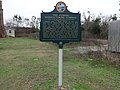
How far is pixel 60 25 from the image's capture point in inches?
228

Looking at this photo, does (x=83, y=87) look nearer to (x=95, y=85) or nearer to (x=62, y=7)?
(x=95, y=85)

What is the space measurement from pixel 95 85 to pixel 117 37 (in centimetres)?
965

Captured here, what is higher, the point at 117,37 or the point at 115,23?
the point at 115,23

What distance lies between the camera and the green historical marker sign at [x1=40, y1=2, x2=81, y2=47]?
5777 millimetres

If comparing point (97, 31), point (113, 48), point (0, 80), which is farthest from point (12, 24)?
point (0, 80)

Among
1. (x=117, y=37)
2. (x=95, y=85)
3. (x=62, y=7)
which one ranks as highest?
(x=62, y=7)

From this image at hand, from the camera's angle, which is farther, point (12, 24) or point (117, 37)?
point (12, 24)

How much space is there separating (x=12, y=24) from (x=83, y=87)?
82.2 metres

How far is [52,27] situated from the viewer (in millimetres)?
5789

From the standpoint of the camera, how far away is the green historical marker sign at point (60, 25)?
578 centimetres

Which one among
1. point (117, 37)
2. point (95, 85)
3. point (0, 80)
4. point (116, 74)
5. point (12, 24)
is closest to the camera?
point (95, 85)

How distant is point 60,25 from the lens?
5.80 meters

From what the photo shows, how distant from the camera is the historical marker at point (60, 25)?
5777mm

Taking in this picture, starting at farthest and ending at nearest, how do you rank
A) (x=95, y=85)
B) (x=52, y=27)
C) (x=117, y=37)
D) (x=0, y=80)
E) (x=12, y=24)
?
→ (x=12, y=24) < (x=117, y=37) < (x=0, y=80) < (x=95, y=85) < (x=52, y=27)
